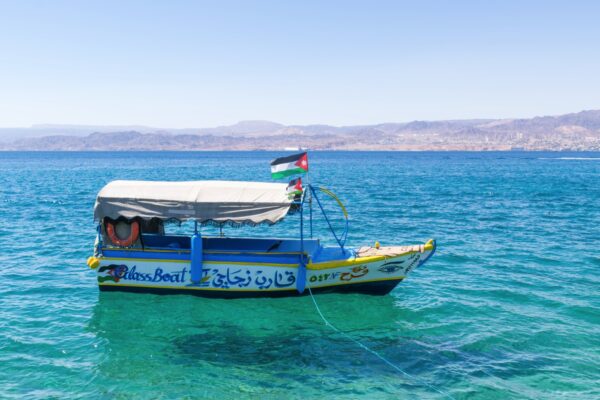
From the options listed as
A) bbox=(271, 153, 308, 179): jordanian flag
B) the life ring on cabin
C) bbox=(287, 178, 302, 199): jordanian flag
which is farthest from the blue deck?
bbox=(271, 153, 308, 179): jordanian flag

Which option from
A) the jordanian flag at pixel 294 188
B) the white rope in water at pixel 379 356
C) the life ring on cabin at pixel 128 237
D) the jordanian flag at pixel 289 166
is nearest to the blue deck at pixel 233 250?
the life ring on cabin at pixel 128 237

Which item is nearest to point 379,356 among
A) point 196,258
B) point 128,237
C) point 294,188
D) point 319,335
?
point 319,335

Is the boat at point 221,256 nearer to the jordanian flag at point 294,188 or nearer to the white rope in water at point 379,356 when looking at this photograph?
the jordanian flag at point 294,188

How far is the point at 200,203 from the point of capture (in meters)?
15.4

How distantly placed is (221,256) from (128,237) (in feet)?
10.9

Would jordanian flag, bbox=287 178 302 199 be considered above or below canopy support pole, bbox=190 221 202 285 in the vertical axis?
above

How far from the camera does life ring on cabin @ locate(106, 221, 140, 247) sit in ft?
53.4

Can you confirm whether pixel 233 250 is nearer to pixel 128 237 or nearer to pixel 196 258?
pixel 196 258

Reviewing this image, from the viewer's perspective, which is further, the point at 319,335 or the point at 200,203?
the point at 200,203

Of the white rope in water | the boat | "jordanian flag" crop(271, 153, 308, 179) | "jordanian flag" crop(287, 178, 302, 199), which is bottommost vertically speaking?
the white rope in water

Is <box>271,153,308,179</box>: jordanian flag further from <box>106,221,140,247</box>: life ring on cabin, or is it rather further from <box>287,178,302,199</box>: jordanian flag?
<box>106,221,140,247</box>: life ring on cabin

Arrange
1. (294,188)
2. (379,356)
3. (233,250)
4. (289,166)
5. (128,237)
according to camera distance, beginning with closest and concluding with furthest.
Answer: (379,356) → (289,166) → (294,188) → (128,237) → (233,250)

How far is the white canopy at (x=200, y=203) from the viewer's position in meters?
15.2

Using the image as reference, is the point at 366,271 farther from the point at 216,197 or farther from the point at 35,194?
the point at 35,194
